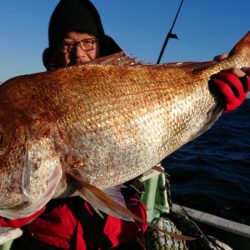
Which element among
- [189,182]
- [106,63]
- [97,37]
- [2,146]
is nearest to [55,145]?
[2,146]

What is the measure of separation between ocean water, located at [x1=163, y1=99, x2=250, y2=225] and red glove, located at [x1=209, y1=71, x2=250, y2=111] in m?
4.69

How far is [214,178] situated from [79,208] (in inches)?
311

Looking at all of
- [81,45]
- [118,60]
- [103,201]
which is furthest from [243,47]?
[103,201]

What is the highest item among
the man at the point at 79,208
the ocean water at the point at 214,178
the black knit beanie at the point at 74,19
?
the black knit beanie at the point at 74,19

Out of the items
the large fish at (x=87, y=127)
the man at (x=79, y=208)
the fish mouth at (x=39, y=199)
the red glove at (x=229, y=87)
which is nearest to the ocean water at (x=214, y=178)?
the man at (x=79, y=208)

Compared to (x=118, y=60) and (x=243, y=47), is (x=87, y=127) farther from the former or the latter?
(x=243, y=47)

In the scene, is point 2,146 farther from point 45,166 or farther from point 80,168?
point 80,168

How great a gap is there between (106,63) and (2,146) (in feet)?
2.82

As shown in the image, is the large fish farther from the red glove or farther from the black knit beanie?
the black knit beanie

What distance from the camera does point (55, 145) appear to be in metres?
2.18

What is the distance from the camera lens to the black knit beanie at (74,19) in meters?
3.60

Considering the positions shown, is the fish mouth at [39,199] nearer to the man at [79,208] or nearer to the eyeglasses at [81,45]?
the man at [79,208]

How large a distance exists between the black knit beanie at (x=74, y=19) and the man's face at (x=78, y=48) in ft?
0.19

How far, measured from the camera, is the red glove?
2844 mm
